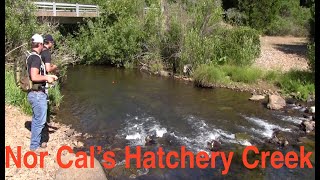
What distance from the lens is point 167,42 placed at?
72.3 feet

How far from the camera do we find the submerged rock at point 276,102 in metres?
14.5

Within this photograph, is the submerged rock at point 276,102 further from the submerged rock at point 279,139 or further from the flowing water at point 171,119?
the submerged rock at point 279,139

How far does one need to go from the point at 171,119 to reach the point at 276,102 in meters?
4.56

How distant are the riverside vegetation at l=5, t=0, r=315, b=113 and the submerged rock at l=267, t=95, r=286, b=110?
130 centimetres

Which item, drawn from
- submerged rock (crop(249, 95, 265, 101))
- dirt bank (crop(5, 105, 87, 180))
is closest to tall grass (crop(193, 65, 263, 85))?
submerged rock (crop(249, 95, 265, 101))

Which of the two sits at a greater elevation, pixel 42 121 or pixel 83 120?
pixel 42 121

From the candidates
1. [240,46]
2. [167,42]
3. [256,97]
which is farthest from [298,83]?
[167,42]

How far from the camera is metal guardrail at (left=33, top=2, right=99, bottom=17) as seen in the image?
905 inches

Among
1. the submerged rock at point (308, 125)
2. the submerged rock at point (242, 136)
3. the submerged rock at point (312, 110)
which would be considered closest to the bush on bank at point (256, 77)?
the submerged rock at point (312, 110)

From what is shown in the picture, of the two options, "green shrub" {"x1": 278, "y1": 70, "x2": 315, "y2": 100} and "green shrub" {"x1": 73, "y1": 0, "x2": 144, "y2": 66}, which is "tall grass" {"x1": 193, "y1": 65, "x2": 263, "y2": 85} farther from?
"green shrub" {"x1": 73, "y1": 0, "x2": 144, "y2": 66}

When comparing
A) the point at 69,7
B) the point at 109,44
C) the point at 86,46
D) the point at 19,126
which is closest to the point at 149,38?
the point at 109,44

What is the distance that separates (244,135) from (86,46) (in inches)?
612

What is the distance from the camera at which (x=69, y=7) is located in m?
25.4

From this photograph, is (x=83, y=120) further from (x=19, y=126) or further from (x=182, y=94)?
(x=182, y=94)
